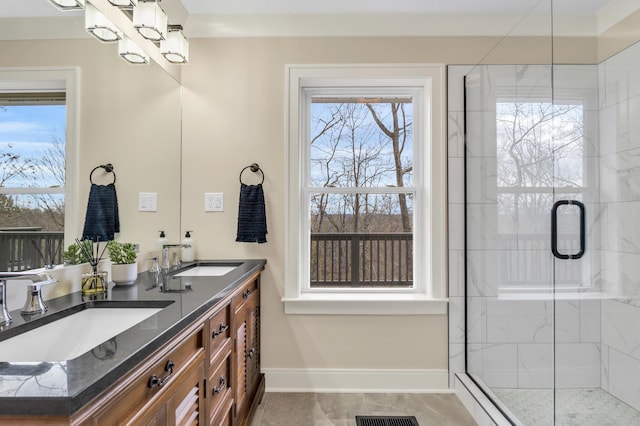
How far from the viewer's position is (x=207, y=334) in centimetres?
134

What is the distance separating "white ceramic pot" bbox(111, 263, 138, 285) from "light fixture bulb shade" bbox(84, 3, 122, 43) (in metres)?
1.00

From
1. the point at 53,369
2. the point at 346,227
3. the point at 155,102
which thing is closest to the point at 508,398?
the point at 346,227

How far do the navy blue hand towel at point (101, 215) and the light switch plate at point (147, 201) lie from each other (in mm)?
226

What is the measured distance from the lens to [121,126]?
177 cm

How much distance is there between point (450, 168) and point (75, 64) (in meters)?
2.08

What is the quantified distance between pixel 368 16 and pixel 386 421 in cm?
247

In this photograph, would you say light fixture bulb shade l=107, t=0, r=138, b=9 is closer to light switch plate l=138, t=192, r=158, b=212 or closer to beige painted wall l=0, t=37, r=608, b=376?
beige painted wall l=0, t=37, r=608, b=376

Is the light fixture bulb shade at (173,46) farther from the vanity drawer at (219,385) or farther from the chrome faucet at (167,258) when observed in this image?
the vanity drawer at (219,385)

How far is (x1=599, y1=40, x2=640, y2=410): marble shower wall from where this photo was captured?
199 cm

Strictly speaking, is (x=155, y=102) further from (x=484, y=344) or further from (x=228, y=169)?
(x=484, y=344)

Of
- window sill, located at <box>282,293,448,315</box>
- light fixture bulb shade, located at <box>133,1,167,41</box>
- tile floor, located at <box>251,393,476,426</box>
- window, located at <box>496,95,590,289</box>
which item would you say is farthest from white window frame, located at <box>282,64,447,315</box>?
light fixture bulb shade, located at <box>133,1,167,41</box>

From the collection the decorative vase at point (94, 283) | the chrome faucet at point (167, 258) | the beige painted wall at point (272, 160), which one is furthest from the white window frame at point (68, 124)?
the beige painted wall at point (272, 160)

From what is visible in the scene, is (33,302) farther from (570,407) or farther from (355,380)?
(570,407)

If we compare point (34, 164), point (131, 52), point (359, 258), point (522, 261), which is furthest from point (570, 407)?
point (131, 52)
